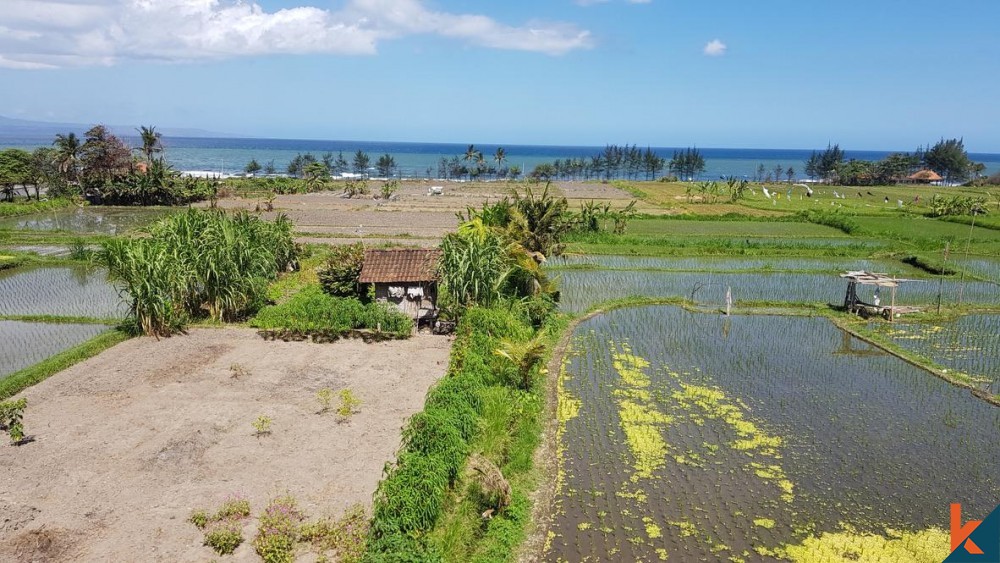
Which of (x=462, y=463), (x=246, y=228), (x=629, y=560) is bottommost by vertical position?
(x=629, y=560)

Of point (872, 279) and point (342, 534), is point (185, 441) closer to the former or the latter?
point (342, 534)

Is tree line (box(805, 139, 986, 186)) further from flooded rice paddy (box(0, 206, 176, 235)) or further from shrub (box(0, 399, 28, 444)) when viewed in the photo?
shrub (box(0, 399, 28, 444))

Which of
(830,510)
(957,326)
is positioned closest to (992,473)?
(830,510)

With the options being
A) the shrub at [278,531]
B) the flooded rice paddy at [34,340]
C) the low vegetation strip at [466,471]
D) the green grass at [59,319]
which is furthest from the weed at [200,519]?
the green grass at [59,319]

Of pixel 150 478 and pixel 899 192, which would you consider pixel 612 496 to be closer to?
pixel 150 478

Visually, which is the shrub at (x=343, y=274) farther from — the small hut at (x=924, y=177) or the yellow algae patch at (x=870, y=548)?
the small hut at (x=924, y=177)

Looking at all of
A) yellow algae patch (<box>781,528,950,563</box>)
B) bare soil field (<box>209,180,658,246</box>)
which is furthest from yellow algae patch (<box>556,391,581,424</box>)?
bare soil field (<box>209,180,658,246</box>)

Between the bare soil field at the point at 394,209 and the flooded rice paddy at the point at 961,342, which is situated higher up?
the bare soil field at the point at 394,209
